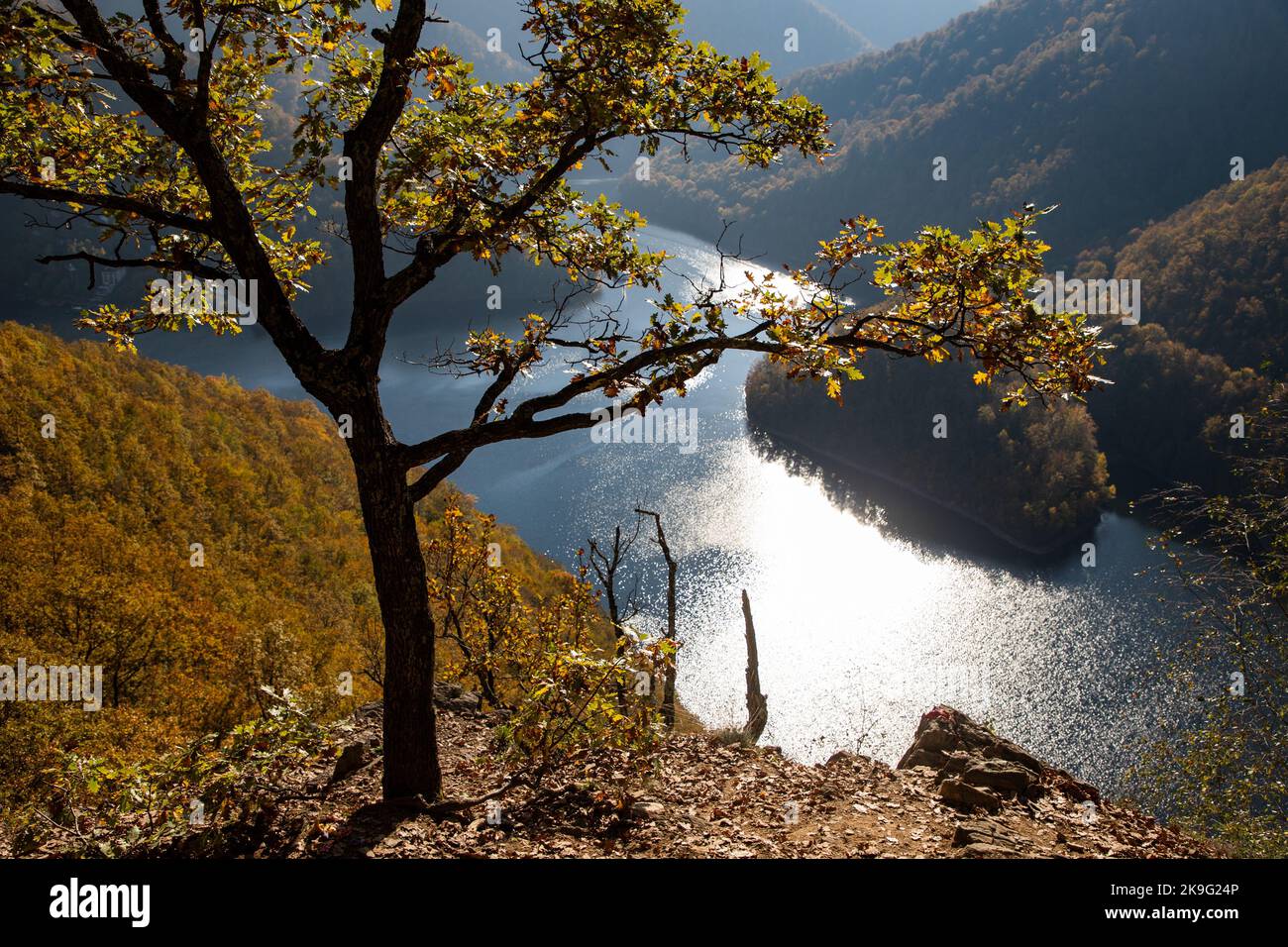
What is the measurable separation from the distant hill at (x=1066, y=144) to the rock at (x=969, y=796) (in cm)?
11890

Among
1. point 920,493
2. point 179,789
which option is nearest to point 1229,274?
point 920,493

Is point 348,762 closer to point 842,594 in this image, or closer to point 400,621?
point 400,621

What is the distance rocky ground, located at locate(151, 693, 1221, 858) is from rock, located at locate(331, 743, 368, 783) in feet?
0.04

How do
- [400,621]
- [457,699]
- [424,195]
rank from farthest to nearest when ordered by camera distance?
[457,699] < [424,195] < [400,621]

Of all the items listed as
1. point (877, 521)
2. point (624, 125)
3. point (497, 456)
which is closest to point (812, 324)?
point (624, 125)

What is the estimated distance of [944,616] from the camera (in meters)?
47.6

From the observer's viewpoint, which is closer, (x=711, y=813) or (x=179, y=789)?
(x=179, y=789)

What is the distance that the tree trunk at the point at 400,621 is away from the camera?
546 centimetres

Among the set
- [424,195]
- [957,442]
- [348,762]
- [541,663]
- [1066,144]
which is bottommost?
[348,762]

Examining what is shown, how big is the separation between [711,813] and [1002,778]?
3.21 metres

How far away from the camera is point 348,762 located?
7.14 meters

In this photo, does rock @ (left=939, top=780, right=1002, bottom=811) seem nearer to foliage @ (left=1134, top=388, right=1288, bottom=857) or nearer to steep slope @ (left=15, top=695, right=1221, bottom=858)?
steep slope @ (left=15, top=695, right=1221, bottom=858)

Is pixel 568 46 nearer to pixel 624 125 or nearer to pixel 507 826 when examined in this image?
pixel 624 125

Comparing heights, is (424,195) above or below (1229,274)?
below
